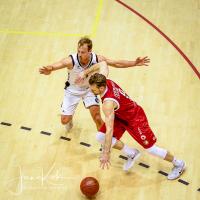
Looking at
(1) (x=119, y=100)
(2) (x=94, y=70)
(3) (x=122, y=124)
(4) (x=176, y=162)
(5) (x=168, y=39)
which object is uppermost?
(5) (x=168, y=39)

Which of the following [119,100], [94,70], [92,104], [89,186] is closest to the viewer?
[119,100]

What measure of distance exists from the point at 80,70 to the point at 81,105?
169cm

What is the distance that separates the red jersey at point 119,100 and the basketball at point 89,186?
117 centimetres

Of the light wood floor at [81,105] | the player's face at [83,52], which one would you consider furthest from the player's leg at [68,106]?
the player's face at [83,52]

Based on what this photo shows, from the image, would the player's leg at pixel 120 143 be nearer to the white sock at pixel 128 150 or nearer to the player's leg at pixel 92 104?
the white sock at pixel 128 150

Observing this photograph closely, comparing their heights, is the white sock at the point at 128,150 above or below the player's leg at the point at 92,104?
below

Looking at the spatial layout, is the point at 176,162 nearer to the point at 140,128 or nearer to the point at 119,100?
the point at 140,128

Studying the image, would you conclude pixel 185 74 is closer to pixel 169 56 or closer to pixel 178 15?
pixel 169 56

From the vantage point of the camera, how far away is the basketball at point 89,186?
7.14m

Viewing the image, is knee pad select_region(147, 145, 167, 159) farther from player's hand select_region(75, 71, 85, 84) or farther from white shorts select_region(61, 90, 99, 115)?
player's hand select_region(75, 71, 85, 84)

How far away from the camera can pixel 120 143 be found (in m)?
7.46

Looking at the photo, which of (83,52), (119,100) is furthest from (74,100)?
(119,100)

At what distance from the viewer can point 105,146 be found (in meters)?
6.62

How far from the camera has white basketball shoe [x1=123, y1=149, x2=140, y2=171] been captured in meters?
7.66
